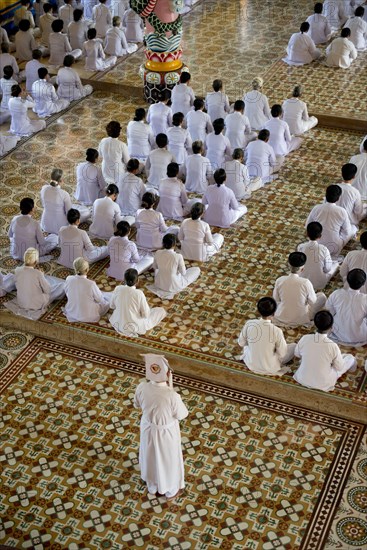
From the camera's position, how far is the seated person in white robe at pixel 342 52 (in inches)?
533

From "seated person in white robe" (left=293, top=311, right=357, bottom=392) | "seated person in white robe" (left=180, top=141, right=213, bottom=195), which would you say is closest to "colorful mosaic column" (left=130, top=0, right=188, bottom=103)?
"seated person in white robe" (left=180, top=141, right=213, bottom=195)

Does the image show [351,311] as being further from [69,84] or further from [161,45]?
[69,84]

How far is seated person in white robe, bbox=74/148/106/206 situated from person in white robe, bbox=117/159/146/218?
0.26m

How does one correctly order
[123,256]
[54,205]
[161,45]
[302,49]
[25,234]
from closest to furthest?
[123,256]
[25,234]
[54,205]
[161,45]
[302,49]

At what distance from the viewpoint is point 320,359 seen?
7.65 metres

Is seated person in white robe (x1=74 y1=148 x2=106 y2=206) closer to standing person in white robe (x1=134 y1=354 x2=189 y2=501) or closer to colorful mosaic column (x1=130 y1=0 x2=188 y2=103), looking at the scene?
colorful mosaic column (x1=130 y1=0 x2=188 y2=103)

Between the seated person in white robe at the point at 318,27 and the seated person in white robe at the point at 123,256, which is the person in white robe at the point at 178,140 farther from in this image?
the seated person in white robe at the point at 318,27

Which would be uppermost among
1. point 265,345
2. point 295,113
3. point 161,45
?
point 161,45

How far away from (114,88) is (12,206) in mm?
3525

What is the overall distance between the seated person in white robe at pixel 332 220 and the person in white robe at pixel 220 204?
973mm

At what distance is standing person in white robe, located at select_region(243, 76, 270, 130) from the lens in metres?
11.8

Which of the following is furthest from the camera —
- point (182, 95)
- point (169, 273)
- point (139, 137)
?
point (182, 95)

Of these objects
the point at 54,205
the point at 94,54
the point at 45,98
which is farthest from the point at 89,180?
the point at 94,54

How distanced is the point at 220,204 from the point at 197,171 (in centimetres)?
85
